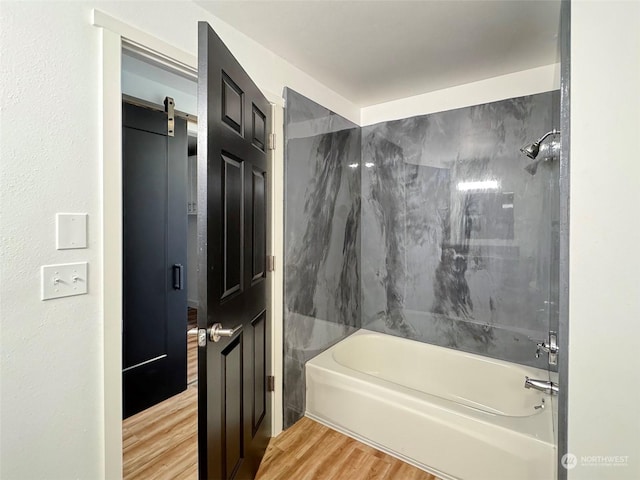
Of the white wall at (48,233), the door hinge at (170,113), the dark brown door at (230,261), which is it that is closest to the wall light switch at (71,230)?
the white wall at (48,233)

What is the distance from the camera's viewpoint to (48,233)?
1.10m

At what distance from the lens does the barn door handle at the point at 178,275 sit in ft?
8.05

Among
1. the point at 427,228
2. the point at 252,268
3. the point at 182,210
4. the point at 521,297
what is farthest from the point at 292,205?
the point at 521,297

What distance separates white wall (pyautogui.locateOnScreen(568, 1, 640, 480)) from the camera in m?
0.95

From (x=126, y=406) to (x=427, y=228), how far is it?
8.39 ft

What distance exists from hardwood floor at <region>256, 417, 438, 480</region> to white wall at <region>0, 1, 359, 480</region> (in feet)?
2.97

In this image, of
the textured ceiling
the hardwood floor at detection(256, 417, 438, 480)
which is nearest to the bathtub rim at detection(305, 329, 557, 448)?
the hardwood floor at detection(256, 417, 438, 480)

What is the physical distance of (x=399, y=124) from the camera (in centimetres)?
268

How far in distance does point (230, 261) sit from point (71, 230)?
22.4 inches

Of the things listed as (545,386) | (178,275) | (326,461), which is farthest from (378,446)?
(178,275)

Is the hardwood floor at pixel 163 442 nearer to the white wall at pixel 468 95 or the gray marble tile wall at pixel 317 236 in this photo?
the gray marble tile wall at pixel 317 236

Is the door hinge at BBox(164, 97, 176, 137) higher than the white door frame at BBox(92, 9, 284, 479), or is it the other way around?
the door hinge at BBox(164, 97, 176, 137)

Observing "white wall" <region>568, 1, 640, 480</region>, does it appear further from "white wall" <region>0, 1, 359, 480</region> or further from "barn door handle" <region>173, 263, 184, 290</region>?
"barn door handle" <region>173, 263, 184, 290</region>

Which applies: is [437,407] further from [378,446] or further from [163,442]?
[163,442]
